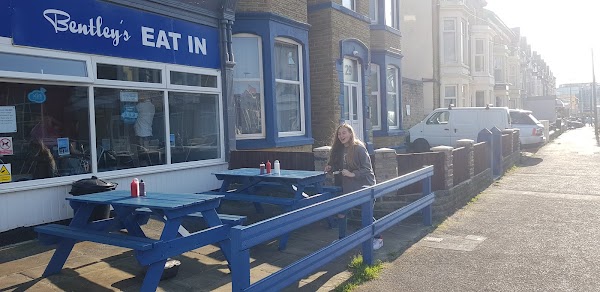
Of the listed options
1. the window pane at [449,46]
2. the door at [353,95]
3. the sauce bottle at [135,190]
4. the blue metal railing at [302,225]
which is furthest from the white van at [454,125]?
the sauce bottle at [135,190]

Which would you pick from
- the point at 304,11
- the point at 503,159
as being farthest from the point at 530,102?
the point at 304,11

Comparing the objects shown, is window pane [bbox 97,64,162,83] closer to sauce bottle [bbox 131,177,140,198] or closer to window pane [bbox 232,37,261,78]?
window pane [bbox 232,37,261,78]

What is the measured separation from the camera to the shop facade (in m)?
6.30

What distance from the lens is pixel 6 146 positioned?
245 inches

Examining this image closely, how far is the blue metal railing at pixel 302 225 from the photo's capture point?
353 centimetres

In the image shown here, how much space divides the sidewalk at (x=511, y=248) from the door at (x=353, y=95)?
14.3ft

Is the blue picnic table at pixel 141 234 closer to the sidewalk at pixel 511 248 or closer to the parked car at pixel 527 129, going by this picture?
the sidewalk at pixel 511 248

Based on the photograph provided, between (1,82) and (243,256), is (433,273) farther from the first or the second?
(1,82)

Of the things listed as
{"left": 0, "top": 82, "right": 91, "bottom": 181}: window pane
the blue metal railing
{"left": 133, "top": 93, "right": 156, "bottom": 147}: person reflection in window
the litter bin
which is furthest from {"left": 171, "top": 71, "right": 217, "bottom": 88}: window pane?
the blue metal railing

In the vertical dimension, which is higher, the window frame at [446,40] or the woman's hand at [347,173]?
the window frame at [446,40]

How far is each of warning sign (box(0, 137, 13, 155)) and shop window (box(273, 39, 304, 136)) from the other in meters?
5.85

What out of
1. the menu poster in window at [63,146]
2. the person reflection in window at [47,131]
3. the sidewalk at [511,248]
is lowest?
the sidewalk at [511,248]

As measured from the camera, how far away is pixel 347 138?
6504mm

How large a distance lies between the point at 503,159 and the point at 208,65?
367 inches
